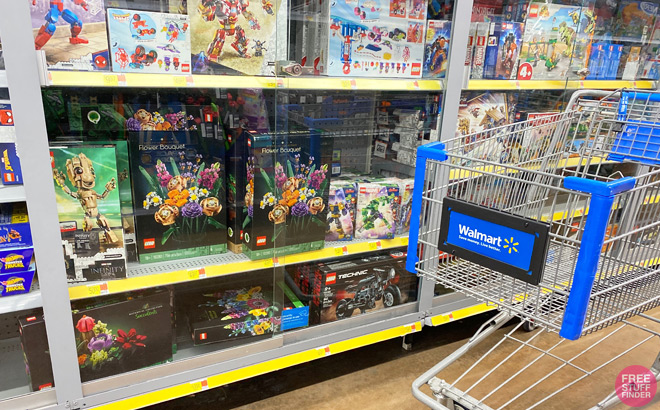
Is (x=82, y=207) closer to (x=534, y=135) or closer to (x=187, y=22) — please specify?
(x=187, y=22)

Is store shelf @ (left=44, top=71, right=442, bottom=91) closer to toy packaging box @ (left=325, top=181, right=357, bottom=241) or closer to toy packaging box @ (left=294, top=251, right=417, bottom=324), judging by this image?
toy packaging box @ (left=325, top=181, right=357, bottom=241)

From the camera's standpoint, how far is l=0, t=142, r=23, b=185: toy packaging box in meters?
1.58

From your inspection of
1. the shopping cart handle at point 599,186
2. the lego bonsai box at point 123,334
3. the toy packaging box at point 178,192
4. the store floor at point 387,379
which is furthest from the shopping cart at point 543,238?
the lego bonsai box at point 123,334

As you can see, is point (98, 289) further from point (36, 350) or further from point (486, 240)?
point (486, 240)

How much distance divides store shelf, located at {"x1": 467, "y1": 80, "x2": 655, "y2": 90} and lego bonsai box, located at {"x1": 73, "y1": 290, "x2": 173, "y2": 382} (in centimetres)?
174

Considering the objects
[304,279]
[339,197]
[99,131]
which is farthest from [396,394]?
[99,131]

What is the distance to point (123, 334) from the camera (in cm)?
184

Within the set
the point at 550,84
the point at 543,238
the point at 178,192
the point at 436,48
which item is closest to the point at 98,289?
the point at 178,192

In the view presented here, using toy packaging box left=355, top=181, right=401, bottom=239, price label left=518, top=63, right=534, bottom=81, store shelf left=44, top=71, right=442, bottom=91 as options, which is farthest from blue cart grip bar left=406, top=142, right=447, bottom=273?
price label left=518, top=63, right=534, bottom=81

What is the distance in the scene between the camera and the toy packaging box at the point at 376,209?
2271 millimetres

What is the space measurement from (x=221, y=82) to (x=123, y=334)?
3.38 ft

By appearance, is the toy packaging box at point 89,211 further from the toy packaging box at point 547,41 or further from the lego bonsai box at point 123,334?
the toy packaging box at point 547,41

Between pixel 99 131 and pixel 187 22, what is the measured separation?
0.56 metres

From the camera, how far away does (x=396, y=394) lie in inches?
89.7
